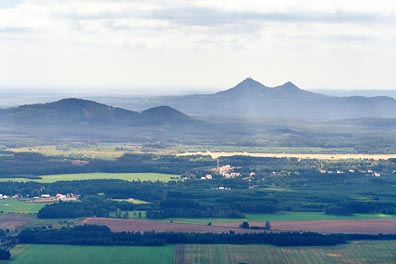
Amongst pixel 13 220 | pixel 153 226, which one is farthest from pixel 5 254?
pixel 153 226

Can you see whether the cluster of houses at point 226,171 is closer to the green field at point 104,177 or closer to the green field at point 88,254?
the green field at point 104,177

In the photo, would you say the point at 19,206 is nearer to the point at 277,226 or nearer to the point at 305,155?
the point at 277,226

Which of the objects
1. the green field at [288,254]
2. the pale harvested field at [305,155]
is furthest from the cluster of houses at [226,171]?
the green field at [288,254]

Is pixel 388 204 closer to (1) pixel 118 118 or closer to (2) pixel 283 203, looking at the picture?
(2) pixel 283 203

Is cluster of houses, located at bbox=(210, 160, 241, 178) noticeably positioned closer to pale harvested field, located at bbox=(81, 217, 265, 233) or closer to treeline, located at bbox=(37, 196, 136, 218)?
A: treeline, located at bbox=(37, 196, 136, 218)

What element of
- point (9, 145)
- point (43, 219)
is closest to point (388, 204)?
point (43, 219)

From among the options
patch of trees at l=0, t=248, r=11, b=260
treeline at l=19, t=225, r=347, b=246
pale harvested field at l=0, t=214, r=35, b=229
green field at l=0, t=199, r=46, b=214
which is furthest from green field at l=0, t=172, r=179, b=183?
patch of trees at l=0, t=248, r=11, b=260
